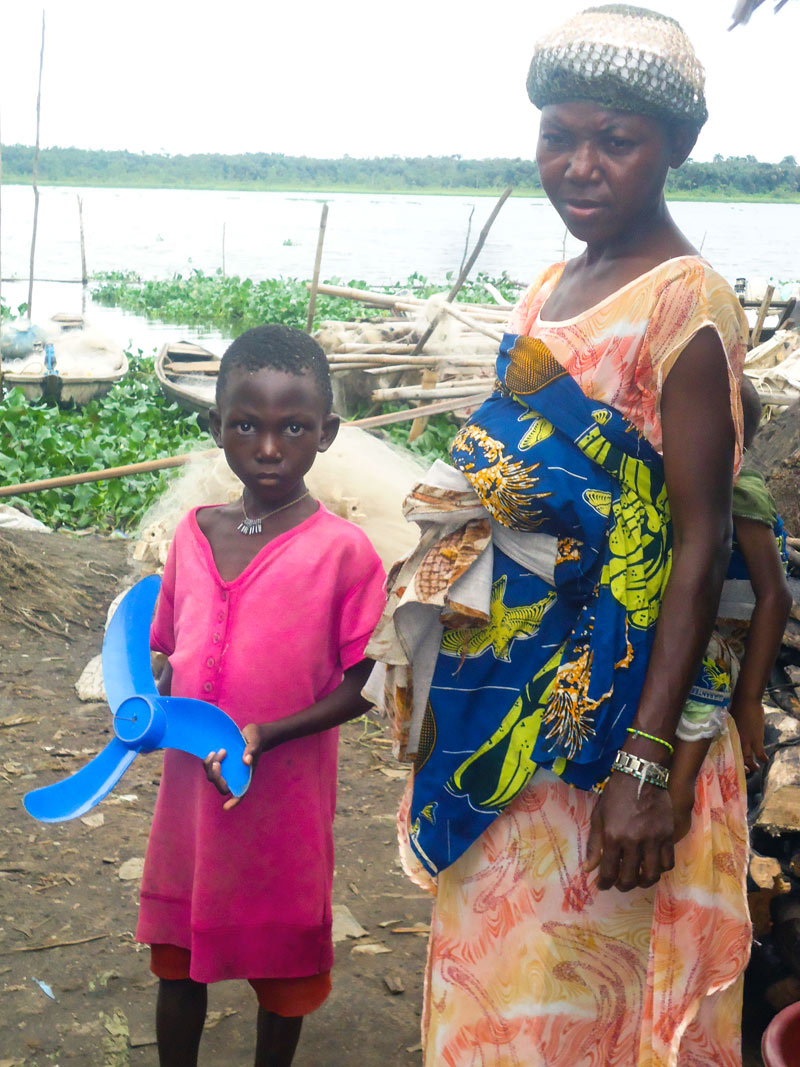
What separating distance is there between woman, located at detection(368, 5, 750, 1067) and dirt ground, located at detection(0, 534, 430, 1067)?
111 centimetres

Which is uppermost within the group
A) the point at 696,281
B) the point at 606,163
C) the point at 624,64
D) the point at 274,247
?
the point at 624,64

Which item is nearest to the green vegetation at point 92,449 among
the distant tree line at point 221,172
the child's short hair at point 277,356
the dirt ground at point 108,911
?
the dirt ground at point 108,911

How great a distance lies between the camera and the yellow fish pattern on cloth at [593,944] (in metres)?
1.38

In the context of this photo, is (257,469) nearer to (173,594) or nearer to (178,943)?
(173,594)

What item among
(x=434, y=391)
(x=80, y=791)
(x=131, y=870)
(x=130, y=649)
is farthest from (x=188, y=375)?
(x=80, y=791)

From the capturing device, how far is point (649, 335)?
4.26 feet

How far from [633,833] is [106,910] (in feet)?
6.83

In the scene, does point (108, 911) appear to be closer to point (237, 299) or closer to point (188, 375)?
point (188, 375)

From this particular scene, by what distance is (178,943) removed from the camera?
177 centimetres

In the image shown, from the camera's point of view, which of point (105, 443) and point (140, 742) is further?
point (105, 443)

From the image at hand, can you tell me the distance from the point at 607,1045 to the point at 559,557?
690mm

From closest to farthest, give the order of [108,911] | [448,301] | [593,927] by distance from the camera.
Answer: [593,927] → [108,911] → [448,301]

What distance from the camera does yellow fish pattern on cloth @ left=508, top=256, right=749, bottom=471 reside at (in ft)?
4.18

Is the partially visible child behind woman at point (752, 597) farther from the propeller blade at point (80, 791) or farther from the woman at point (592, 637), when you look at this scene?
the propeller blade at point (80, 791)
